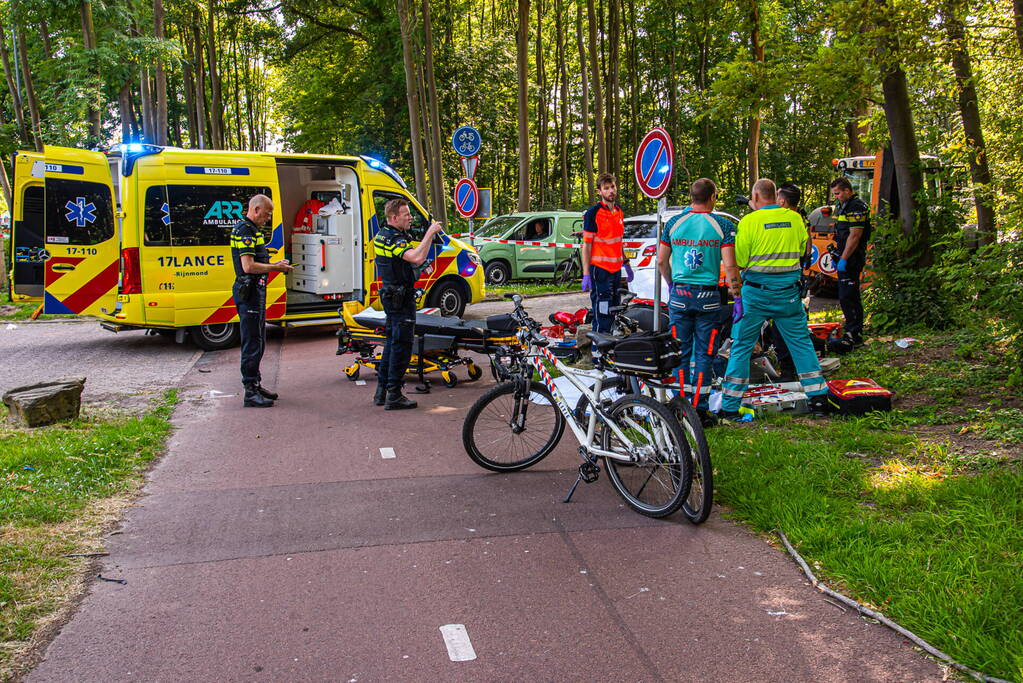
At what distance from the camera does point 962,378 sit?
7.79 meters

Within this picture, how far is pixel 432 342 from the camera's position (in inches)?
366

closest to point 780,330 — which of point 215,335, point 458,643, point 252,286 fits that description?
point 458,643

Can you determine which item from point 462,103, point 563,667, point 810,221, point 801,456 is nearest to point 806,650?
point 563,667

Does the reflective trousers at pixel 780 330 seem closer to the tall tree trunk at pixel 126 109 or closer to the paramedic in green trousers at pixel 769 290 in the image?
the paramedic in green trousers at pixel 769 290

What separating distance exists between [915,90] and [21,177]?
12150mm

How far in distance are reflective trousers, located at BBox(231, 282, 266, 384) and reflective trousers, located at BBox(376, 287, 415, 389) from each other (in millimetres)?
1257

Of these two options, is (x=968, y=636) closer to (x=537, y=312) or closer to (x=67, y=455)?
(x=67, y=455)

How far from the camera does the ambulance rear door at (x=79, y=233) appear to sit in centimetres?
1091

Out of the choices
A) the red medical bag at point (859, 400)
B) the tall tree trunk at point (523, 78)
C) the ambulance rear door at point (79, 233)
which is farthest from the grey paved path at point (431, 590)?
the tall tree trunk at point (523, 78)

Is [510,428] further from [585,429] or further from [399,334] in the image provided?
[399,334]

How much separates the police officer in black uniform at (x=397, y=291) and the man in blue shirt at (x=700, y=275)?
2370 millimetres

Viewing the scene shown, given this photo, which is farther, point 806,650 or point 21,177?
point 21,177

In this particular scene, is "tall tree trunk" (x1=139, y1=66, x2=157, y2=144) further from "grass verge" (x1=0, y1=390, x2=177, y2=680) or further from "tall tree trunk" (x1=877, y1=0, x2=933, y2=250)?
"tall tree trunk" (x1=877, y1=0, x2=933, y2=250)

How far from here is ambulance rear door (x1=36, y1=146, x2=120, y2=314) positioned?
1091 cm
